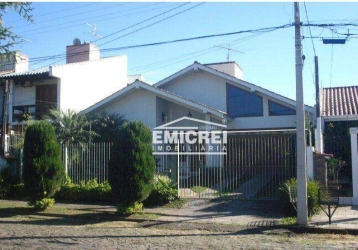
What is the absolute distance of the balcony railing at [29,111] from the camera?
22.8 metres

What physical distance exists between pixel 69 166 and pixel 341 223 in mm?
9618

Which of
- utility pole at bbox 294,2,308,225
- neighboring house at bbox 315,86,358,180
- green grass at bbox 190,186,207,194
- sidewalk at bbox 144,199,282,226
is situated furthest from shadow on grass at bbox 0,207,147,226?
neighboring house at bbox 315,86,358,180

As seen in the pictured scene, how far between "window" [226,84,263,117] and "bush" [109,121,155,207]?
355 inches

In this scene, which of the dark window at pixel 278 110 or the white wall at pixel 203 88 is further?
the white wall at pixel 203 88

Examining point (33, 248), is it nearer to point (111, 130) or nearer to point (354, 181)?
point (354, 181)

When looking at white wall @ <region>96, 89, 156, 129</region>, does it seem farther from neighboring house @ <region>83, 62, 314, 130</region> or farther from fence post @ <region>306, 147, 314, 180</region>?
fence post @ <region>306, 147, 314, 180</region>

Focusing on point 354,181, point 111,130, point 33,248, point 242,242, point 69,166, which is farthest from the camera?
point 111,130

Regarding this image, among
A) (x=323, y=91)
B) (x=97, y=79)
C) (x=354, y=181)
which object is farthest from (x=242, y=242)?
(x=97, y=79)

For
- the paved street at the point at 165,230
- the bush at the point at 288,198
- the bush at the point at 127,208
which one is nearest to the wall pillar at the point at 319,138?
the bush at the point at 288,198

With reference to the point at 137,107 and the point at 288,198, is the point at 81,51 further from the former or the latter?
the point at 288,198

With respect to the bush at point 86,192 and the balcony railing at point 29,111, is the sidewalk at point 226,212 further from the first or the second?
the balcony railing at point 29,111

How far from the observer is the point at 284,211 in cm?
1168

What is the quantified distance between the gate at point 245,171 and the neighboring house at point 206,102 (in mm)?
4456

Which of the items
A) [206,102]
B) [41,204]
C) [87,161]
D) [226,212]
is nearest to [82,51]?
[206,102]
